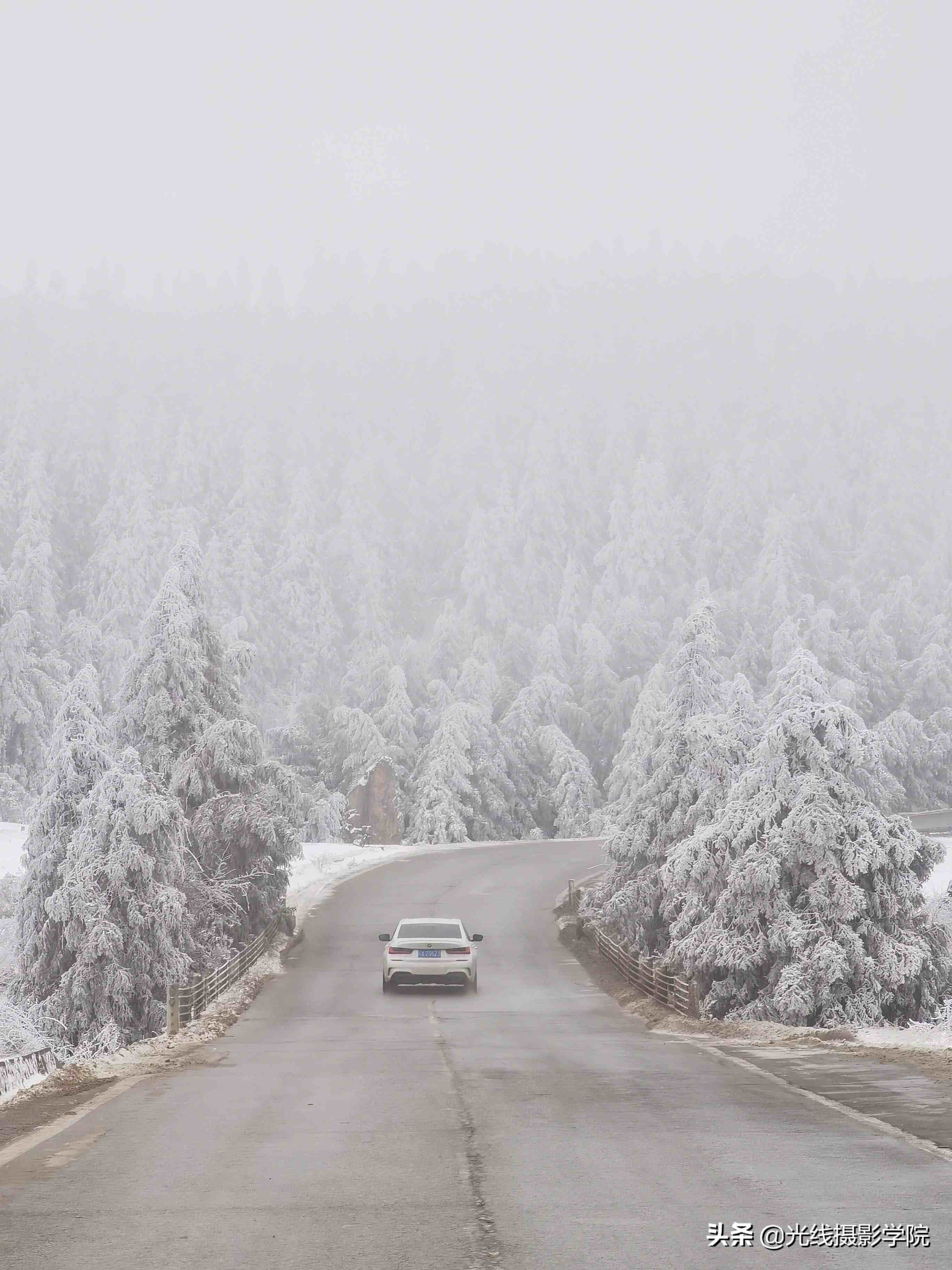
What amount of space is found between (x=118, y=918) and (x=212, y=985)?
2741 mm

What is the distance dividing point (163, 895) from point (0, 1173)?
68.6 feet

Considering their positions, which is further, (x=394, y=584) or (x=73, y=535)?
(x=394, y=584)

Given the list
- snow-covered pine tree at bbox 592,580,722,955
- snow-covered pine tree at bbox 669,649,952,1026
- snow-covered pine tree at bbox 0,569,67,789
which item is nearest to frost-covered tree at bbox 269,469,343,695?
snow-covered pine tree at bbox 0,569,67,789

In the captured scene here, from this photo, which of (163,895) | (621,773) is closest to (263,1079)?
(163,895)

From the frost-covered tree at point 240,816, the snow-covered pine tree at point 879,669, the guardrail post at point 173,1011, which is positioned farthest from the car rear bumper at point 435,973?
the snow-covered pine tree at point 879,669

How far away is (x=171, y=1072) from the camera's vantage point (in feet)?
47.0

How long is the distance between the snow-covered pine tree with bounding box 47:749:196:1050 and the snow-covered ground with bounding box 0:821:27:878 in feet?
53.4

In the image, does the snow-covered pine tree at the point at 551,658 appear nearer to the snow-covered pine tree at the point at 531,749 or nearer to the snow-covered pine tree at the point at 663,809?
the snow-covered pine tree at the point at 531,749

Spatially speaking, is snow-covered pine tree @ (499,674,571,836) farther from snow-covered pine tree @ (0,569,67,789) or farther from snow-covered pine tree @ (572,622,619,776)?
snow-covered pine tree @ (0,569,67,789)

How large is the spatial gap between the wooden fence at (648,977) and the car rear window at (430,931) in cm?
419

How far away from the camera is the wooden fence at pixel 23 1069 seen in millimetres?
11359

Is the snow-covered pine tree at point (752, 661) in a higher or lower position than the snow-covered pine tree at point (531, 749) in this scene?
higher

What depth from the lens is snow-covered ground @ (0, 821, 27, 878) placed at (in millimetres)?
44344

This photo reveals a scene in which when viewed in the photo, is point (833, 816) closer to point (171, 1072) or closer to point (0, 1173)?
point (171, 1072)
